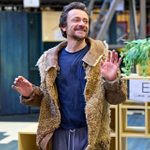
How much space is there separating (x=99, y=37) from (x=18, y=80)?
5129 mm

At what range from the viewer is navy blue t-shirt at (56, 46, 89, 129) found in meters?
2.44

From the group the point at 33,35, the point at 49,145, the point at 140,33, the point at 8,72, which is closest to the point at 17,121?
the point at 8,72

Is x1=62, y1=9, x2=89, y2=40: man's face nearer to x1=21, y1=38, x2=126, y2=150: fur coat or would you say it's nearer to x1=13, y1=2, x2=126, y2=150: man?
x1=13, y1=2, x2=126, y2=150: man

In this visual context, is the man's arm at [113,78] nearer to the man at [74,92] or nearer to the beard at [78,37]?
the man at [74,92]

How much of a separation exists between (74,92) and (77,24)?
375mm

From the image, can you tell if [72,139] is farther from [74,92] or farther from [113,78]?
[113,78]

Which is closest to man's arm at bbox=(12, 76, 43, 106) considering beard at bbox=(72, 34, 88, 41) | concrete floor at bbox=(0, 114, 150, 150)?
beard at bbox=(72, 34, 88, 41)

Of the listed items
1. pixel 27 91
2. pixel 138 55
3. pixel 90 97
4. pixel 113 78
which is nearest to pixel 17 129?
pixel 138 55

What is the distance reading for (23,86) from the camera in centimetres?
248

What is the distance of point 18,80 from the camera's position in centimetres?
246

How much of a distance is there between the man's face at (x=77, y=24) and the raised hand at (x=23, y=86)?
1.18ft

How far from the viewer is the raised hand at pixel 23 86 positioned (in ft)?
8.06

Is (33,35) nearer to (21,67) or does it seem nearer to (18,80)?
(21,67)

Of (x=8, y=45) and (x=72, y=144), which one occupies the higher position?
(x=8, y=45)
